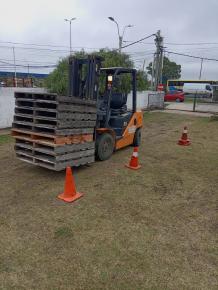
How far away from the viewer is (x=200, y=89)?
138 feet

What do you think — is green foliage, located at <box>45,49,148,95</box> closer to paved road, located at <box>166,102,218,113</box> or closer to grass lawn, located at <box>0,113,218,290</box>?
paved road, located at <box>166,102,218,113</box>

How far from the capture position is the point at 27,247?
10.3ft

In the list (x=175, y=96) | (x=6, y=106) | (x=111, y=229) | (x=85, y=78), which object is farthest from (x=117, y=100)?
(x=175, y=96)

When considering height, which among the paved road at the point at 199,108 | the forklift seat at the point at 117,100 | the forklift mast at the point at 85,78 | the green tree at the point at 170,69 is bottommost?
the paved road at the point at 199,108

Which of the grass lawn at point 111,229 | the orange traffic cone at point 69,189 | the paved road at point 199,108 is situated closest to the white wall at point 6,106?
the grass lawn at point 111,229

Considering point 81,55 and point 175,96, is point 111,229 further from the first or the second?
point 175,96

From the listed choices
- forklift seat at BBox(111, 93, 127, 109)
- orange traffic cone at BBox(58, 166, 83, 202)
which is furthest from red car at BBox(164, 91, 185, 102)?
orange traffic cone at BBox(58, 166, 83, 202)

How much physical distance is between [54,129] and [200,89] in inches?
1642

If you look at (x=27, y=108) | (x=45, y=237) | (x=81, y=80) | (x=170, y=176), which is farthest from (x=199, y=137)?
(x=45, y=237)

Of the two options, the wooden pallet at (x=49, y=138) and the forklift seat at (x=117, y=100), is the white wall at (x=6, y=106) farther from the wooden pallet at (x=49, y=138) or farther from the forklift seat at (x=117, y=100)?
the forklift seat at (x=117, y=100)

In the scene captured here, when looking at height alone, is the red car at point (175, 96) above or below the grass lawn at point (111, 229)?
above

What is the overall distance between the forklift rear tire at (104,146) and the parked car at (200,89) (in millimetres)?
35523

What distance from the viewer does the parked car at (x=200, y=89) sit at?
39.8m

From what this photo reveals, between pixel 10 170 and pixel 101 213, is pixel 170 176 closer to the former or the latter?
pixel 101 213
